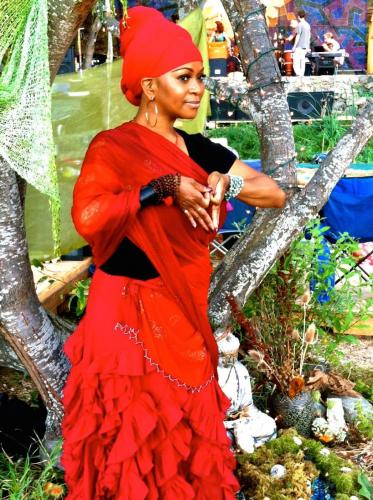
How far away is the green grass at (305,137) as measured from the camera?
865cm

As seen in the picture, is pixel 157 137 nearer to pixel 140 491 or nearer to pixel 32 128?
pixel 32 128

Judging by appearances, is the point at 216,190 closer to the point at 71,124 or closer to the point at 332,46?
the point at 71,124

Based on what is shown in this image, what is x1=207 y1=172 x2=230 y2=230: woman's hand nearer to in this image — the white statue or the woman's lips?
the woman's lips

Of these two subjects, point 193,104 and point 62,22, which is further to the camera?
point 62,22

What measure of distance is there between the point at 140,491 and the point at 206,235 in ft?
2.93

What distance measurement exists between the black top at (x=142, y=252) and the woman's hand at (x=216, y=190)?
0.74 feet

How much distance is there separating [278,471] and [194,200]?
1.51 metres

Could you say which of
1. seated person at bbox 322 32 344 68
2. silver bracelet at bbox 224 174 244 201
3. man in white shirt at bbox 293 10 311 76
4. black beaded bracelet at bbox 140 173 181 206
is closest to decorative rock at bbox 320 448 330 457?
silver bracelet at bbox 224 174 244 201

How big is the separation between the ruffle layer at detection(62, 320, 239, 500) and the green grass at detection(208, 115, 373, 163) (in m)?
6.09

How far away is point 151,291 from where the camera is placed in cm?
233

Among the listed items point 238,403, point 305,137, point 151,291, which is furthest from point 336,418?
point 305,137

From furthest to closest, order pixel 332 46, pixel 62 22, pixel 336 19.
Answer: pixel 336 19 → pixel 332 46 → pixel 62 22

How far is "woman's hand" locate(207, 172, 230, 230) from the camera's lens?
2.15m

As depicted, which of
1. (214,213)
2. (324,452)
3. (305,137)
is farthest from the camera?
(305,137)
